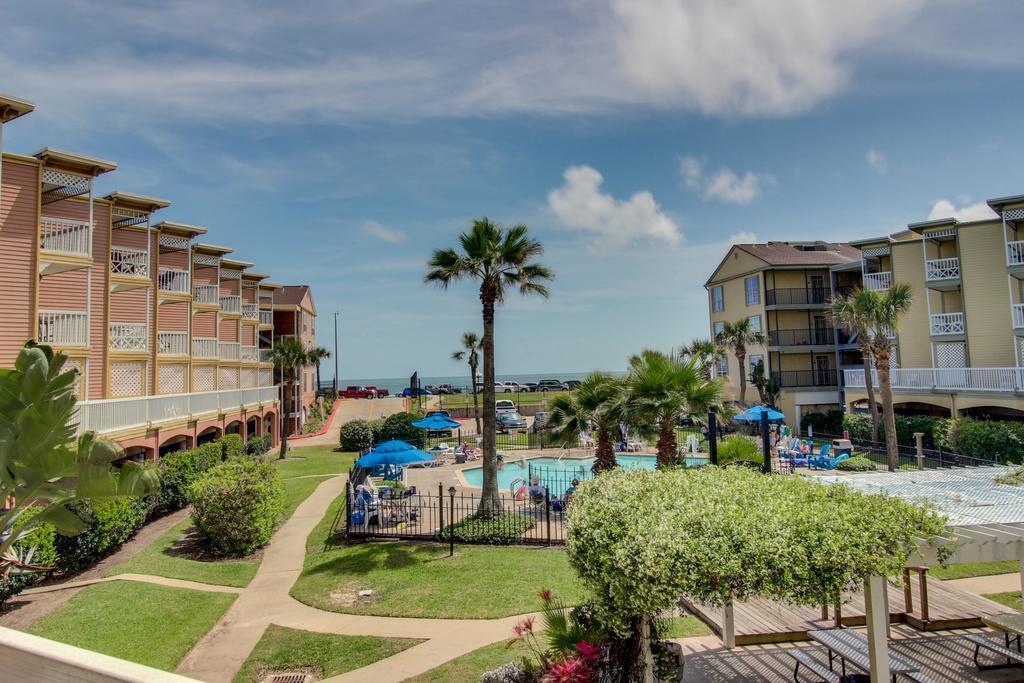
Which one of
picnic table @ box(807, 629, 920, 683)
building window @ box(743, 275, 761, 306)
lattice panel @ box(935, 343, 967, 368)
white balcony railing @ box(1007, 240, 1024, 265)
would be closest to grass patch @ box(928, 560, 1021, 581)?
picnic table @ box(807, 629, 920, 683)

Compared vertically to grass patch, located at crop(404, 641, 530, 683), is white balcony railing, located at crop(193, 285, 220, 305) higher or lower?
higher

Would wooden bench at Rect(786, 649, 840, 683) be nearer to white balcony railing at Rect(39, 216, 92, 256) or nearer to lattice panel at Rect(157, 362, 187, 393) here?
white balcony railing at Rect(39, 216, 92, 256)

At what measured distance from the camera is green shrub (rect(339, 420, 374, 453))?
36344 mm

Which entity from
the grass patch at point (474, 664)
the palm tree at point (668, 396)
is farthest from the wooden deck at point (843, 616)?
the palm tree at point (668, 396)

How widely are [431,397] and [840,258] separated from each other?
161 feet

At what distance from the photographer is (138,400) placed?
68.3 ft

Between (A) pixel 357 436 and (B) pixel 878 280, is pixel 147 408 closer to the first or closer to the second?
(A) pixel 357 436

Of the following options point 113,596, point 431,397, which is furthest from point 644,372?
point 431,397

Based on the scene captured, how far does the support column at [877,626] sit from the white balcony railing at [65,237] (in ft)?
79.9

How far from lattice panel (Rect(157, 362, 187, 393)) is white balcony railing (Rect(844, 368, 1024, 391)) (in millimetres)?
38335

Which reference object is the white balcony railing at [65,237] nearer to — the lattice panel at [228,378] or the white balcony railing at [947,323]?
the lattice panel at [228,378]

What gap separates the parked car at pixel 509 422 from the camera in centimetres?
4228

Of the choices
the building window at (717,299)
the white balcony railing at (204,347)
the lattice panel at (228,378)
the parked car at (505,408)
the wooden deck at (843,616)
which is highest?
the building window at (717,299)

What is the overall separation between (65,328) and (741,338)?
131ft
